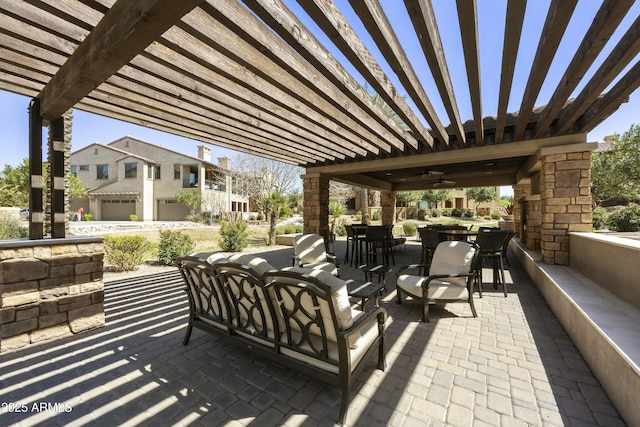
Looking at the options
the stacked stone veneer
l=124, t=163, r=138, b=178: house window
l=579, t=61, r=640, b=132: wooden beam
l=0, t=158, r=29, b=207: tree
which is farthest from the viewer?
l=124, t=163, r=138, b=178: house window

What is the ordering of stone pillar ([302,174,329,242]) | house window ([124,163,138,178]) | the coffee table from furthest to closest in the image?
house window ([124,163,138,178]), stone pillar ([302,174,329,242]), the coffee table

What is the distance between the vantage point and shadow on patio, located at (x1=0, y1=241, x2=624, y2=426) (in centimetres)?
186

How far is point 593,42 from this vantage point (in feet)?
7.43

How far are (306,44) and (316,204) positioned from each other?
5833mm

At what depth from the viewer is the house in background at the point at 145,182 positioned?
2428 centimetres

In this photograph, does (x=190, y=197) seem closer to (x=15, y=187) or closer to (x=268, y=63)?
(x=15, y=187)

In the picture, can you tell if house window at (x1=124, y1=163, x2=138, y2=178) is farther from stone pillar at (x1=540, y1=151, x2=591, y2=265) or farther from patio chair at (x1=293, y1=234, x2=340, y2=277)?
stone pillar at (x1=540, y1=151, x2=591, y2=265)

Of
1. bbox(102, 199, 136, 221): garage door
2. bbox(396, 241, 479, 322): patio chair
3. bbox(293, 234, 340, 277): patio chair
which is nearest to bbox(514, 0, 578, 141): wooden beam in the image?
bbox(396, 241, 479, 322): patio chair

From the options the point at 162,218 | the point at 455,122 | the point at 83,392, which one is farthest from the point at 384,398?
the point at 162,218

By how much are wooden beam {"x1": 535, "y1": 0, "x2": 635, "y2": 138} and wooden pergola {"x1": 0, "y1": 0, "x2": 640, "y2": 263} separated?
1cm

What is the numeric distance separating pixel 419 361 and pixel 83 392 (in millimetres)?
2862

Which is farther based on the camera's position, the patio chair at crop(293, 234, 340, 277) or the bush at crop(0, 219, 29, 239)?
the bush at crop(0, 219, 29, 239)

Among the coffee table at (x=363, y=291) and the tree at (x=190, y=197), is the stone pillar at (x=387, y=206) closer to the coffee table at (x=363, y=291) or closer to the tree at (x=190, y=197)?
the coffee table at (x=363, y=291)

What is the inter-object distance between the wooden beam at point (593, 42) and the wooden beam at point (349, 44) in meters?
1.71
